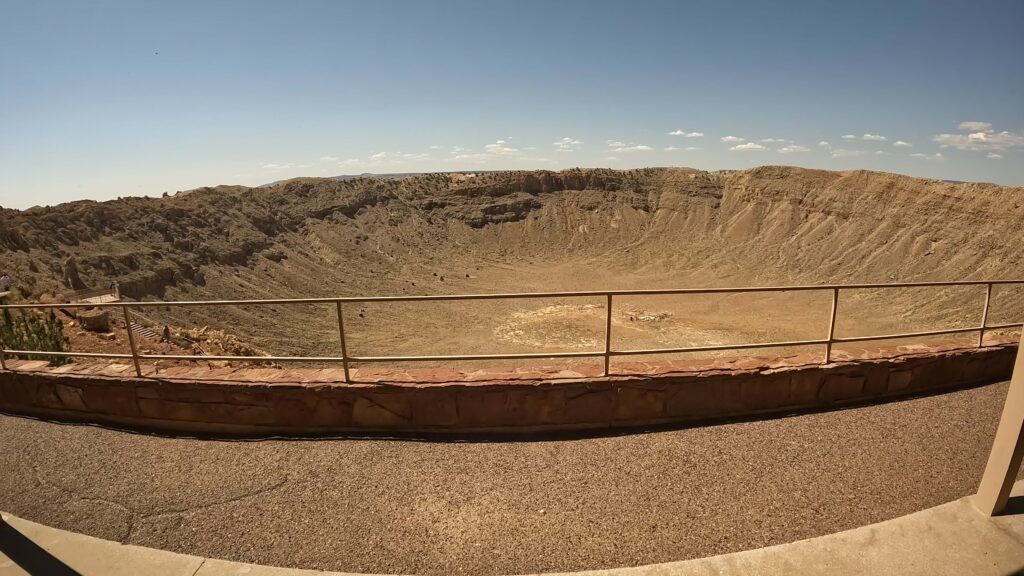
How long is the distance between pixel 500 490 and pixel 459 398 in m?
1.07

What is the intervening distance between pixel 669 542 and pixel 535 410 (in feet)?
5.63

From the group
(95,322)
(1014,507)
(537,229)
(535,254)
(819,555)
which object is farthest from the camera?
(537,229)

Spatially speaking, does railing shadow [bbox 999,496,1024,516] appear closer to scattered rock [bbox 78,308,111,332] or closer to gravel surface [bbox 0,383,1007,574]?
gravel surface [bbox 0,383,1007,574]

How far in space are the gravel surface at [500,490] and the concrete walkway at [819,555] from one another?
0.11m

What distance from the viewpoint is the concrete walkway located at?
311 centimetres

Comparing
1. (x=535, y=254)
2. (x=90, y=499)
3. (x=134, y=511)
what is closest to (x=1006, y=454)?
(x=134, y=511)

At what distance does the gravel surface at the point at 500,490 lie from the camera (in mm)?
3408

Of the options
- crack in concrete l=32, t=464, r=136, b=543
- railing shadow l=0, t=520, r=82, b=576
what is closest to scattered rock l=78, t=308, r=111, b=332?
crack in concrete l=32, t=464, r=136, b=543

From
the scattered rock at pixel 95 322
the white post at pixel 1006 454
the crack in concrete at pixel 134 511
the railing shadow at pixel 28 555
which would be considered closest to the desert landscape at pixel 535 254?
the scattered rock at pixel 95 322

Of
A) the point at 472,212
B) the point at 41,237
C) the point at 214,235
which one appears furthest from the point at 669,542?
the point at 472,212

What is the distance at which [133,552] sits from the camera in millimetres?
3414

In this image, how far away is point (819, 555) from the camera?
10.6 ft

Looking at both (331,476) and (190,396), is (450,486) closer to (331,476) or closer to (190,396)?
(331,476)

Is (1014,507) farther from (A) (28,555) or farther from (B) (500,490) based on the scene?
(A) (28,555)
